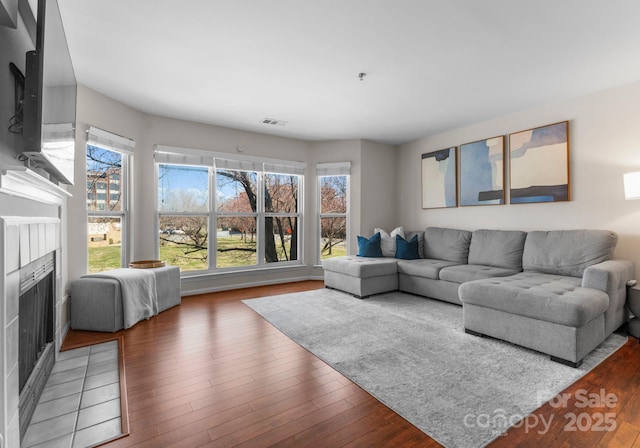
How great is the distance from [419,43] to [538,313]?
2.36 meters

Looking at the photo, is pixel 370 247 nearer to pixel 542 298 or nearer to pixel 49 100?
pixel 542 298

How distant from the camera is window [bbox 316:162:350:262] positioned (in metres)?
5.65

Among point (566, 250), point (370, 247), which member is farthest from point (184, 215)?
point (566, 250)

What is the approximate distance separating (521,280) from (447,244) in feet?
5.26

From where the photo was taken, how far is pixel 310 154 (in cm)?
566

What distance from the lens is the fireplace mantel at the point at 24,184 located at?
1226mm

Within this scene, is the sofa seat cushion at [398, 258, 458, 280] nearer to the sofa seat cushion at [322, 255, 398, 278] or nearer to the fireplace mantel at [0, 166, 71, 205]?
the sofa seat cushion at [322, 255, 398, 278]

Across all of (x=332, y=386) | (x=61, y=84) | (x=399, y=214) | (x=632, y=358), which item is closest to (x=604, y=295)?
(x=632, y=358)

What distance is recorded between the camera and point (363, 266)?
420 cm

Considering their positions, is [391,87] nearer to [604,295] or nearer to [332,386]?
[604,295]

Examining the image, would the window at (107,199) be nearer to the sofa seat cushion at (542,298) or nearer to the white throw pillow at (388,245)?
the white throw pillow at (388,245)

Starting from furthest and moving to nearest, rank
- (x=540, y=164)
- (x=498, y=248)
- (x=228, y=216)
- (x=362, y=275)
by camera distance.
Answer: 1. (x=228, y=216)
2. (x=362, y=275)
3. (x=498, y=248)
4. (x=540, y=164)

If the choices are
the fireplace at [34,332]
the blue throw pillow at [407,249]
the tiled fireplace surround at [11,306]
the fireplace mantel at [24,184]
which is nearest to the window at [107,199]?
the fireplace at [34,332]

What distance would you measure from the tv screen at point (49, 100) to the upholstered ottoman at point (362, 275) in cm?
325
